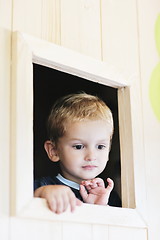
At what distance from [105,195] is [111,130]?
159mm

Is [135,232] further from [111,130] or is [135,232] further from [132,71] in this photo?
[132,71]

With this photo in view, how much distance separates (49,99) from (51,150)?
0.37ft

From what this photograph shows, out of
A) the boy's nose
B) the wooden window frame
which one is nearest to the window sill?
the wooden window frame

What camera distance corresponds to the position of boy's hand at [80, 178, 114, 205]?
3.85 ft

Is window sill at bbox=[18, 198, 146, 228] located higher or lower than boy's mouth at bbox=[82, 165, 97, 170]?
lower

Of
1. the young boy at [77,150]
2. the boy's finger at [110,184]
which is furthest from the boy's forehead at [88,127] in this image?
the boy's finger at [110,184]

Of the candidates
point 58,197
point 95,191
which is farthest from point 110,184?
point 58,197

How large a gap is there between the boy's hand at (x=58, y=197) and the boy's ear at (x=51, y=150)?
0.06m

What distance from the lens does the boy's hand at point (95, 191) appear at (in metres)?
1.17

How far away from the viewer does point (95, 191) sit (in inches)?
47.3

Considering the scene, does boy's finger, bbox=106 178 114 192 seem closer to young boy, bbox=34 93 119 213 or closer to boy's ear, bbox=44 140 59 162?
young boy, bbox=34 93 119 213

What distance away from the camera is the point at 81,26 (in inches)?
50.1

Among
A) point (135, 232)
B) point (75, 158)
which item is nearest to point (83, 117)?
point (75, 158)

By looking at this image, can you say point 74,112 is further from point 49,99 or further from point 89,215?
Answer: point 89,215
